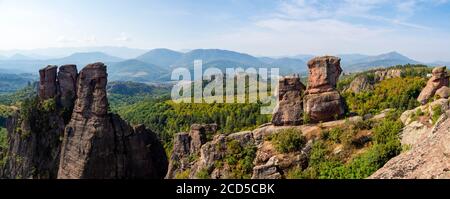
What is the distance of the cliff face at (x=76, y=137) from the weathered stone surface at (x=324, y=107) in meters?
19.8

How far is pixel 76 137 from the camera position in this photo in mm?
38188

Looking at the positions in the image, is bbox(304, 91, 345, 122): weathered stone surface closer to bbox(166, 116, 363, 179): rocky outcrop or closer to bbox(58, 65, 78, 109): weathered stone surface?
bbox(166, 116, 363, 179): rocky outcrop

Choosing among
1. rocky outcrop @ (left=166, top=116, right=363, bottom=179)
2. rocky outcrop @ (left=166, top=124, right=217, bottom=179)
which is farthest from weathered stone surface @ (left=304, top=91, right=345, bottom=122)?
rocky outcrop @ (left=166, top=124, right=217, bottom=179)

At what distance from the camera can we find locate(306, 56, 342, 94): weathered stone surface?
27141 mm

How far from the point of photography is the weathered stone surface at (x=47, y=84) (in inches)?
1715

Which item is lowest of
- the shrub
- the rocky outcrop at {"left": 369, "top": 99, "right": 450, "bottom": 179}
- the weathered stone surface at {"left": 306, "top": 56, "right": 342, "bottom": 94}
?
the shrub

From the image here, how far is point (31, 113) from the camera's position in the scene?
43.1 m

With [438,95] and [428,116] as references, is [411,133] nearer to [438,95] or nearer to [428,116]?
[428,116]

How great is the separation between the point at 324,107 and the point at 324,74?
2.22m

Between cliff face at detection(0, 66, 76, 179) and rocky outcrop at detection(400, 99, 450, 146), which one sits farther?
cliff face at detection(0, 66, 76, 179)

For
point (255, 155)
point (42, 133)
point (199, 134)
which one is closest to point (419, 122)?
point (255, 155)

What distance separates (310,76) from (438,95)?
11439 mm
